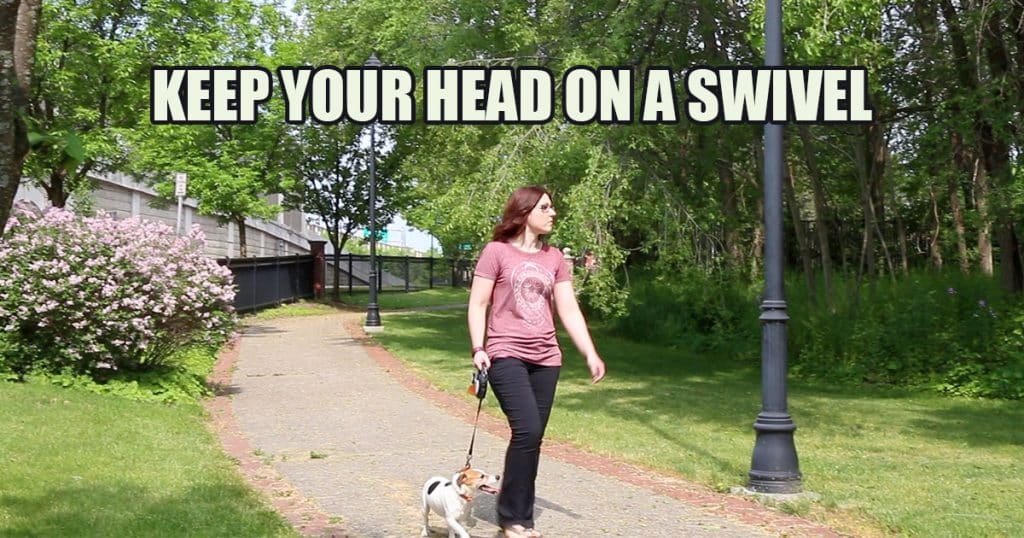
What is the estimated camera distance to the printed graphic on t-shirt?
6512 mm

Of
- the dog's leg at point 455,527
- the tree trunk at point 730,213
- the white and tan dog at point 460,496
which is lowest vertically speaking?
the dog's leg at point 455,527


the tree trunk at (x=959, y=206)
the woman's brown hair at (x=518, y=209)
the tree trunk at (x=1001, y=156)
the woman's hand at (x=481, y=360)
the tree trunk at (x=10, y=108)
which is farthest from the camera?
the tree trunk at (x=959, y=206)

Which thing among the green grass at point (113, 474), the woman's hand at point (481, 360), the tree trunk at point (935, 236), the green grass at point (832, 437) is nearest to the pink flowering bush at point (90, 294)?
the green grass at point (113, 474)

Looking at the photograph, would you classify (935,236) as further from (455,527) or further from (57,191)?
(455,527)

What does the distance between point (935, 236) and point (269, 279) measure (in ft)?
56.6

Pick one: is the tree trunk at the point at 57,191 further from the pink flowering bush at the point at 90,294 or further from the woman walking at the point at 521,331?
the woman walking at the point at 521,331

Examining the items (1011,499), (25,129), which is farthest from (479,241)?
(25,129)

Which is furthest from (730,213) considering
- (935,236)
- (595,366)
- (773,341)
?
(595,366)

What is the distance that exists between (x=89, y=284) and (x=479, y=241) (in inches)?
324

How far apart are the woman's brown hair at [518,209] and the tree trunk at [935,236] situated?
19538 mm

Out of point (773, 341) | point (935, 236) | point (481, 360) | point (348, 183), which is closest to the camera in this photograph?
point (481, 360)

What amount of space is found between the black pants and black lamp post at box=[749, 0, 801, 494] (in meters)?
2.51

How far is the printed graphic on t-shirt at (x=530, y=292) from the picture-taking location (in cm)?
651

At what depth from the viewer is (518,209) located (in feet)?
21.8
